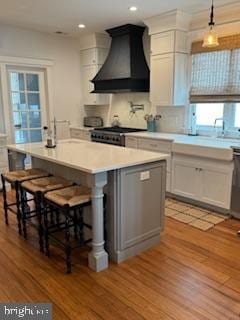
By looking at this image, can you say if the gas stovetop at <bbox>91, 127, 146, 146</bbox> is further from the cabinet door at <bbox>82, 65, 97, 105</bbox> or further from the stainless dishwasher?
the stainless dishwasher

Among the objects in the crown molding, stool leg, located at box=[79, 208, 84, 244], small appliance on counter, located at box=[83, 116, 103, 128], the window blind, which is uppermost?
the crown molding

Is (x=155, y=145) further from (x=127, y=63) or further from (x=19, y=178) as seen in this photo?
(x=19, y=178)

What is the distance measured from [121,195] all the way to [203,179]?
170 cm

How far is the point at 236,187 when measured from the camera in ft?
11.2

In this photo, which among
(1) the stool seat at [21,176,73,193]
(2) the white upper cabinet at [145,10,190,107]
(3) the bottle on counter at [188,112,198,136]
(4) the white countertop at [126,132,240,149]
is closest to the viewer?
(1) the stool seat at [21,176,73,193]

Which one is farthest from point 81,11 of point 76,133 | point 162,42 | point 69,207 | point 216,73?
point 69,207

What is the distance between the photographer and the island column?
2.32 m

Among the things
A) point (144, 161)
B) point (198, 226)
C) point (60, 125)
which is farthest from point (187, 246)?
point (60, 125)

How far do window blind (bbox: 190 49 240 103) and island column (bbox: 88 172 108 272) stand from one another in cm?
259

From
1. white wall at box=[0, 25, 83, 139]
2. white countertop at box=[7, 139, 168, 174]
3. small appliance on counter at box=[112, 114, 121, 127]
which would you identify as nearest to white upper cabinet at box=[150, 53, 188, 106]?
small appliance on counter at box=[112, 114, 121, 127]

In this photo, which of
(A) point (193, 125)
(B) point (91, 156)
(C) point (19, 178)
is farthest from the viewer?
(A) point (193, 125)

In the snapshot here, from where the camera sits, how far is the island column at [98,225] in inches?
91.5

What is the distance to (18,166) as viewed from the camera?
3734 mm

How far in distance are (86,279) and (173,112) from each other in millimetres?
3301
